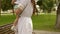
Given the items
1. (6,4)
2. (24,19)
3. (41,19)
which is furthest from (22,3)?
(6,4)

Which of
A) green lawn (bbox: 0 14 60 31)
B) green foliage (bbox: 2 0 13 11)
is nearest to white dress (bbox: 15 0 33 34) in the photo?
green lawn (bbox: 0 14 60 31)

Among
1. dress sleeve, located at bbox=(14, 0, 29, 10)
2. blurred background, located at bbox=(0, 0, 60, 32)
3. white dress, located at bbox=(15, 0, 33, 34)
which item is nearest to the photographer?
dress sleeve, located at bbox=(14, 0, 29, 10)

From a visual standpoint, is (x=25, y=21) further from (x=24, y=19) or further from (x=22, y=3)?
(x=22, y=3)

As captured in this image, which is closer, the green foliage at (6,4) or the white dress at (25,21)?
the white dress at (25,21)

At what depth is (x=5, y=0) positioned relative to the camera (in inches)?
1467

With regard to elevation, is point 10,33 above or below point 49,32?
above

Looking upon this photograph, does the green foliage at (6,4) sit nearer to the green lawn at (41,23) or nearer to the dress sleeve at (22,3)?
the green lawn at (41,23)

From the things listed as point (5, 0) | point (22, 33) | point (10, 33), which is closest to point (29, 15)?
point (22, 33)

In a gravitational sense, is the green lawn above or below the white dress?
below

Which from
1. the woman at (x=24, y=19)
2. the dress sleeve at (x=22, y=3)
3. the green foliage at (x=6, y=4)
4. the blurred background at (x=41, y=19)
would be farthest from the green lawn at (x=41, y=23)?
the green foliage at (x=6, y=4)

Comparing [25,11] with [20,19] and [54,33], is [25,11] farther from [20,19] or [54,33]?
[54,33]

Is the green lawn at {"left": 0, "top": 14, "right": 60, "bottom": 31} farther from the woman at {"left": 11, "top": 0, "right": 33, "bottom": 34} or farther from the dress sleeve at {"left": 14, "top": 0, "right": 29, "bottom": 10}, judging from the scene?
the dress sleeve at {"left": 14, "top": 0, "right": 29, "bottom": 10}

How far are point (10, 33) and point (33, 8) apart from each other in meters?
2.02

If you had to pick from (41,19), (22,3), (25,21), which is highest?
(22,3)
